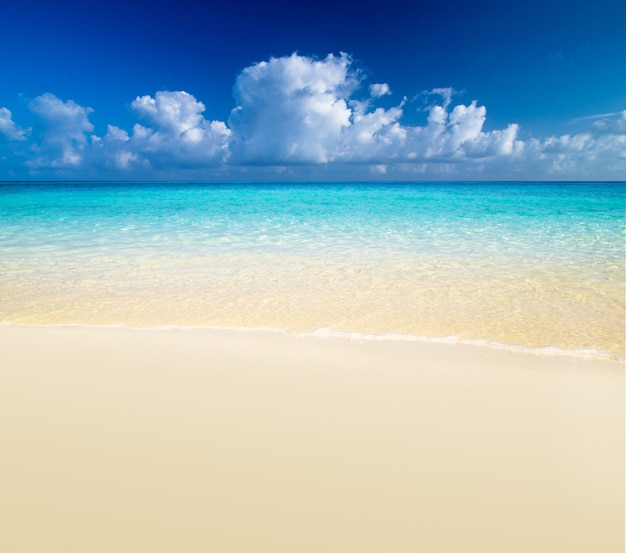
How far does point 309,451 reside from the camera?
2.52m

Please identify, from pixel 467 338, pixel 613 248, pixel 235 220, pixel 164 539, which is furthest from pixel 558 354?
pixel 235 220

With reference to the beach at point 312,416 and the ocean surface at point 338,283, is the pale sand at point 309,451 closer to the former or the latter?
the beach at point 312,416

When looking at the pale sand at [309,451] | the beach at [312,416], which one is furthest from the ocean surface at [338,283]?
the pale sand at [309,451]

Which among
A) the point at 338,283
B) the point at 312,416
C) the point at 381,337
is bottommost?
the point at 338,283

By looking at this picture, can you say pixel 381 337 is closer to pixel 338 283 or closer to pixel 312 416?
pixel 312 416

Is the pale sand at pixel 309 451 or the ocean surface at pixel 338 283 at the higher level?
the pale sand at pixel 309 451

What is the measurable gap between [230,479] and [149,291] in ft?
14.2

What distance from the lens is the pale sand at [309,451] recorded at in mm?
2002

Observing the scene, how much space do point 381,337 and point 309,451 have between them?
6.43ft

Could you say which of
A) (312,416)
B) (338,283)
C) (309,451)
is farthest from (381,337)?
(338,283)

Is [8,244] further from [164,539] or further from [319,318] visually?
[164,539]

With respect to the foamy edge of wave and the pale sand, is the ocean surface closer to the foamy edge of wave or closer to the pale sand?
the foamy edge of wave

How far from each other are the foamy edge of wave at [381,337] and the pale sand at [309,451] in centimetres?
14

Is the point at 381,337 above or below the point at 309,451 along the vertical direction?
below
